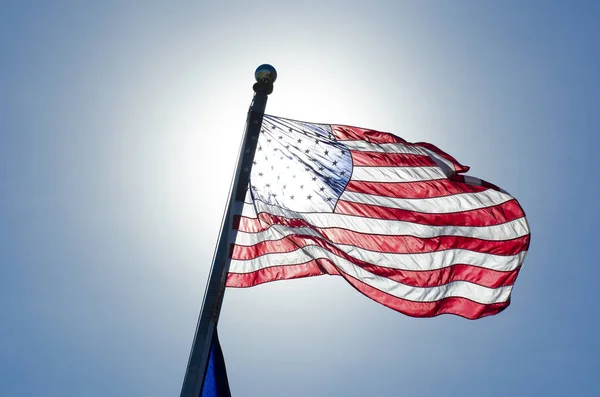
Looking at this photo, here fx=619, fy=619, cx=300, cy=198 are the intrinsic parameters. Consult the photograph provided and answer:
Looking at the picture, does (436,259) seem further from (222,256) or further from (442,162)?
(222,256)

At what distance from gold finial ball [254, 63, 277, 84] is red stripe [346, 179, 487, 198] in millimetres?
2502

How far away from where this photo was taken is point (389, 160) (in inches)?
424

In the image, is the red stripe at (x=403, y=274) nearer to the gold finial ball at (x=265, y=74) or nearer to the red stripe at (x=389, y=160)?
the red stripe at (x=389, y=160)

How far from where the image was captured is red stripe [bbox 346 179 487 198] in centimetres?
1055

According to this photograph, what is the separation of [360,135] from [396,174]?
36.3 inches

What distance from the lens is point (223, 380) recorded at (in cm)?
726

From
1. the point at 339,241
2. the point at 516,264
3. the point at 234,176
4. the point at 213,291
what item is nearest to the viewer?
the point at 213,291

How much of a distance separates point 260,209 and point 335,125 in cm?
219

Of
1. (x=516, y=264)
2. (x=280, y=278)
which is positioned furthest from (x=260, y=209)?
(x=516, y=264)

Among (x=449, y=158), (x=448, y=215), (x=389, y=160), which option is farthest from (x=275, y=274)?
(x=449, y=158)

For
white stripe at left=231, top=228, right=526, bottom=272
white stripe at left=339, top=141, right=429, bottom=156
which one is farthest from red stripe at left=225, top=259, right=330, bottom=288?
white stripe at left=339, top=141, right=429, bottom=156

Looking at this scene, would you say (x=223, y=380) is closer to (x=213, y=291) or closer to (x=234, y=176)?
(x=213, y=291)

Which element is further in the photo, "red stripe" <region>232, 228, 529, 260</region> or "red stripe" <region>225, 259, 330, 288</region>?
"red stripe" <region>232, 228, 529, 260</region>

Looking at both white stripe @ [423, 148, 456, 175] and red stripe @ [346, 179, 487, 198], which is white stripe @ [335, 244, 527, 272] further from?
white stripe @ [423, 148, 456, 175]
